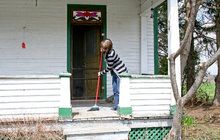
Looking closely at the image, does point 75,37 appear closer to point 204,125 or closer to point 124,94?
point 124,94

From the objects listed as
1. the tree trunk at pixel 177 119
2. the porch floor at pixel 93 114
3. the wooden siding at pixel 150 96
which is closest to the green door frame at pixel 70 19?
the porch floor at pixel 93 114

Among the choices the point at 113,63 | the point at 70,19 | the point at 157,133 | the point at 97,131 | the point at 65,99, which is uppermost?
the point at 70,19

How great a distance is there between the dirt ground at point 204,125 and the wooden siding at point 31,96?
301 cm

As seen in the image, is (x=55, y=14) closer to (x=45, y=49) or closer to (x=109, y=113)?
(x=45, y=49)

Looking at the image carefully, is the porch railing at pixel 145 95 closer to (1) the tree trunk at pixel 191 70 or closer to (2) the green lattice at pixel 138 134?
(2) the green lattice at pixel 138 134

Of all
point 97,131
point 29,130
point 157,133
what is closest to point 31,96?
point 29,130

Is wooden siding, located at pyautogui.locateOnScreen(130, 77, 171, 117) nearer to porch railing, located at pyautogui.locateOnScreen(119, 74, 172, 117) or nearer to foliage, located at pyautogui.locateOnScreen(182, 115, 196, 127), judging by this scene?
A: porch railing, located at pyautogui.locateOnScreen(119, 74, 172, 117)

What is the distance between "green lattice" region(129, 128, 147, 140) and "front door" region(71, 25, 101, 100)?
9.73 feet

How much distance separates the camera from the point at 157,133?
25.7ft

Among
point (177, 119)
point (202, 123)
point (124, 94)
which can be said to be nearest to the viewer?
point (177, 119)

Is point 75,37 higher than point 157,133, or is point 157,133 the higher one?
point 75,37

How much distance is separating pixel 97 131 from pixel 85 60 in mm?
3778

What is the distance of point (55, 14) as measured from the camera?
10195 mm

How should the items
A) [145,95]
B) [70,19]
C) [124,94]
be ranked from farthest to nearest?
[70,19], [145,95], [124,94]
